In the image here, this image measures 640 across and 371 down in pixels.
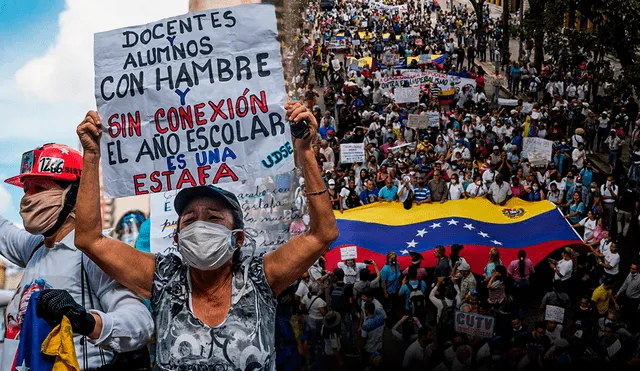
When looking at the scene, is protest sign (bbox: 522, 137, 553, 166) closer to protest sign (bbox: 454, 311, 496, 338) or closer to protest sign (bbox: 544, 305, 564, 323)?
protest sign (bbox: 544, 305, 564, 323)

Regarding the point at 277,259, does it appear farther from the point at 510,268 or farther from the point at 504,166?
the point at 504,166

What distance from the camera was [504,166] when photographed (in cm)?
1405

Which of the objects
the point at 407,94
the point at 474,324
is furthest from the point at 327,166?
the point at 474,324

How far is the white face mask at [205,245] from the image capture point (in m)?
2.80

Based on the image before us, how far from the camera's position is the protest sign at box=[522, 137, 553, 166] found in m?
13.7

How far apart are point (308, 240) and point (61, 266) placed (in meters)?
0.90

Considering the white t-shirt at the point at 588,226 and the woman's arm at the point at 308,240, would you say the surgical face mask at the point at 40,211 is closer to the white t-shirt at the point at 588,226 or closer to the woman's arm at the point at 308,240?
the woman's arm at the point at 308,240

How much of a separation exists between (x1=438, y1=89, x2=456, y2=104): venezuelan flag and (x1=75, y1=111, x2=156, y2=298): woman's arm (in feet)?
58.5

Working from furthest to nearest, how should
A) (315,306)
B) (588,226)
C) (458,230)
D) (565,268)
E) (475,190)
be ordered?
(475,190)
(588,226)
(458,230)
(565,268)
(315,306)

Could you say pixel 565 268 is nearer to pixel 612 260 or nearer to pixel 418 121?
pixel 612 260

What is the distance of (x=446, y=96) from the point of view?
800 inches

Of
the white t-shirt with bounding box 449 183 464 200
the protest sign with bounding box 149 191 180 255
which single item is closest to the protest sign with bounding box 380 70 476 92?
the white t-shirt with bounding box 449 183 464 200

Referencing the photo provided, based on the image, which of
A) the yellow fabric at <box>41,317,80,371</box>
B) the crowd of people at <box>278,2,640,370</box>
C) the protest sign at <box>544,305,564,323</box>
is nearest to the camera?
the yellow fabric at <box>41,317,80,371</box>

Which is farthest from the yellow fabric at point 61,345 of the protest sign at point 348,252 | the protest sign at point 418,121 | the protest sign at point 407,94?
the protest sign at point 407,94
